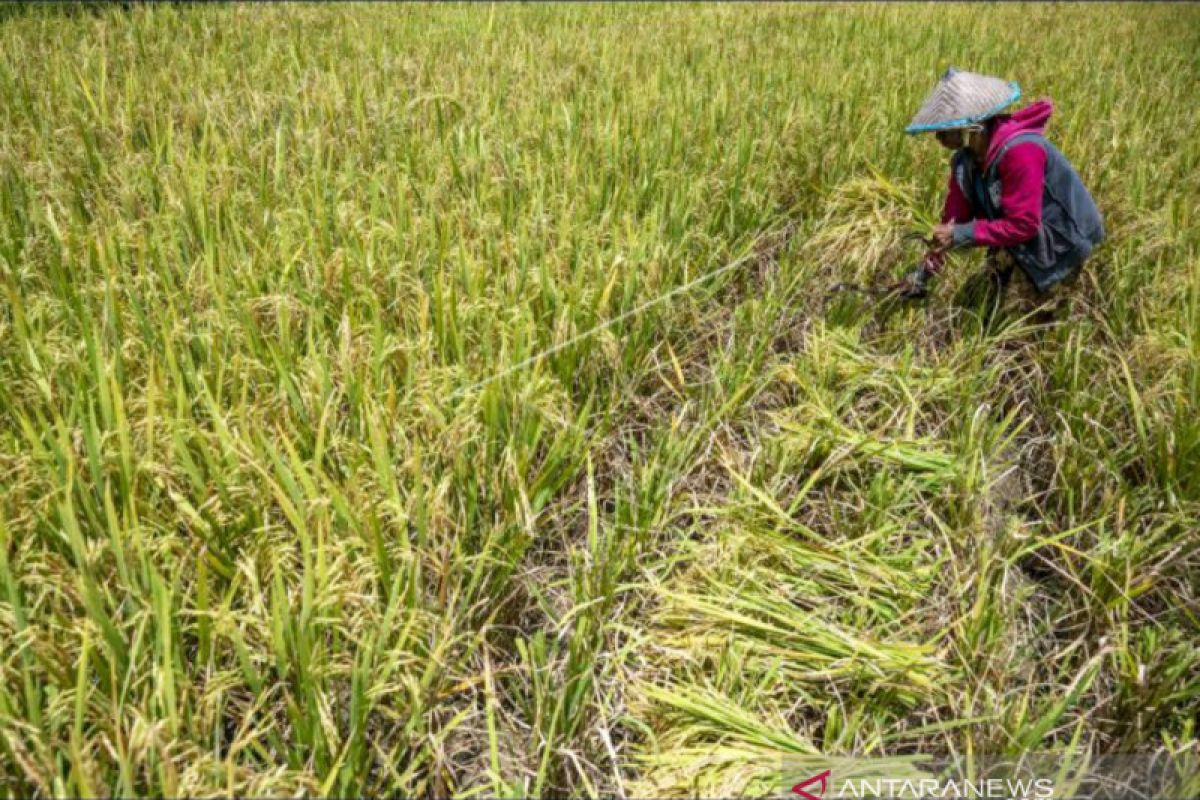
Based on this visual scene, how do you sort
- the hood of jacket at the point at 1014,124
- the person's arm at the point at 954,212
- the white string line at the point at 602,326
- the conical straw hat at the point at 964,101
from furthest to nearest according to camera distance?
the person's arm at the point at 954,212
the hood of jacket at the point at 1014,124
the conical straw hat at the point at 964,101
the white string line at the point at 602,326

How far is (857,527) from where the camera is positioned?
72.2 inches

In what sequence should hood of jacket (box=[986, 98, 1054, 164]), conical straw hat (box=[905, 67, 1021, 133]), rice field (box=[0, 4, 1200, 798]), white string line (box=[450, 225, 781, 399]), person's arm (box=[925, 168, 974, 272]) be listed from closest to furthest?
rice field (box=[0, 4, 1200, 798]), white string line (box=[450, 225, 781, 399]), conical straw hat (box=[905, 67, 1021, 133]), hood of jacket (box=[986, 98, 1054, 164]), person's arm (box=[925, 168, 974, 272])

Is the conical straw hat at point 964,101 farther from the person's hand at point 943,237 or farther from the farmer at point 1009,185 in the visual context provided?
the person's hand at point 943,237

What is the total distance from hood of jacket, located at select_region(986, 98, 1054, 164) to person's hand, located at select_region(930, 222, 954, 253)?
22 cm

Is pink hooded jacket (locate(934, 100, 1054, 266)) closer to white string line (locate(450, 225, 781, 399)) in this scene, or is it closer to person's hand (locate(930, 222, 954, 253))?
person's hand (locate(930, 222, 954, 253))

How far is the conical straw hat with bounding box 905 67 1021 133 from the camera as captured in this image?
86.5 inches

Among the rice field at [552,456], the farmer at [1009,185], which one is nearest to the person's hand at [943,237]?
the farmer at [1009,185]

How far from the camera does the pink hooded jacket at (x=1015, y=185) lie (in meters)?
2.25

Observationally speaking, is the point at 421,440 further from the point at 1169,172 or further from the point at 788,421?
the point at 1169,172

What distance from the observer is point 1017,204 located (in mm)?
2264

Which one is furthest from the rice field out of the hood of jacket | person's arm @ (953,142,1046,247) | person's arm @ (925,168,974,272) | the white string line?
the hood of jacket

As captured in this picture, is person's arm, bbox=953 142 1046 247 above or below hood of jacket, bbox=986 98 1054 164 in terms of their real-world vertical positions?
below

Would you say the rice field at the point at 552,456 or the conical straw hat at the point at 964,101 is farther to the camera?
the conical straw hat at the point at 964,101

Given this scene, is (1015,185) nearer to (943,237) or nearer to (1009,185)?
(1009,185)
